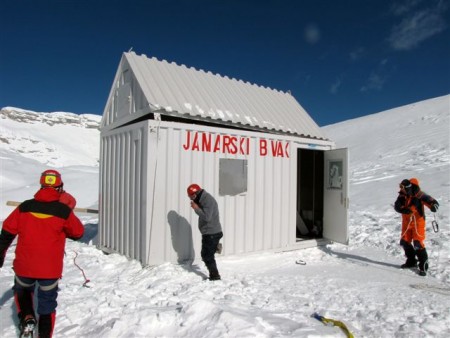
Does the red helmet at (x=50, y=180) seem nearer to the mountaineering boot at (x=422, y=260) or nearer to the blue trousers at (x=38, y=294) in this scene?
the blue trousers at (x=38, y=294)

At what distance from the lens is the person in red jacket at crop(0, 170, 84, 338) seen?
11.2 ft

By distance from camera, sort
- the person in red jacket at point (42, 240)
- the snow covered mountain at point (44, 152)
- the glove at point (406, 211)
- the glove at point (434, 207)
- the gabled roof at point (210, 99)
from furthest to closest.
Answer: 1. the snow covered mountain at point (44, 152)
2. the gabled roof at point (210, 99)
3. the glove at point (406, 211)
4. the glove at point (434, 207)
5. the person in red jacket at point (42, 240)

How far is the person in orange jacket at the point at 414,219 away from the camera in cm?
650

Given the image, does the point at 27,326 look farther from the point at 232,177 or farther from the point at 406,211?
the point at 406,211

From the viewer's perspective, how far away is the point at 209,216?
5.85m

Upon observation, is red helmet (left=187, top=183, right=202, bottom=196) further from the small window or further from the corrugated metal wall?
the small window

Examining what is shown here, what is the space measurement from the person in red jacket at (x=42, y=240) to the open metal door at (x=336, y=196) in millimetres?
6557

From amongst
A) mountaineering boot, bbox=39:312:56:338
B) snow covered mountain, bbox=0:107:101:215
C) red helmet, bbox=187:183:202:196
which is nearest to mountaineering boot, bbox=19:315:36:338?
mountaineering boot, bbox=39:312:56:338

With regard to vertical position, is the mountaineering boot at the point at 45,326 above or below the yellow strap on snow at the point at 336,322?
above

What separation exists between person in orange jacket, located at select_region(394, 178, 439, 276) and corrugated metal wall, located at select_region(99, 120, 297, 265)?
2.37 m

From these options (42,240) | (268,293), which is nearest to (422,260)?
(268,293)

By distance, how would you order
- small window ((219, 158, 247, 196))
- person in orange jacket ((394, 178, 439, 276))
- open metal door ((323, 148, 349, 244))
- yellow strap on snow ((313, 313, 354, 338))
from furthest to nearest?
open metal door ((323, 148, 349, 244)) < small window ((219, 158, 247, 196)) < person in orange jacket ((394, 178, 439, 276)) < yellow strap on snow ((313, 313, 354, 338))

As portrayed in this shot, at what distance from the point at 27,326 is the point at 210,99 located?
217 inches

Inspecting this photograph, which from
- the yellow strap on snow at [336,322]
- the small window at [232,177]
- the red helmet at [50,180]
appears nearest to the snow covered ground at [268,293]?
the yellow strap on snow at [336,322]
